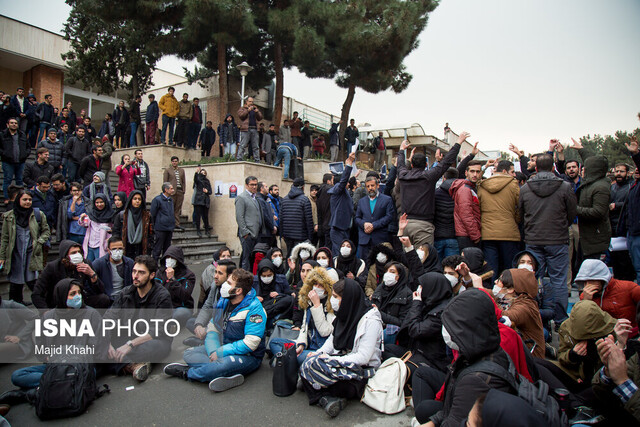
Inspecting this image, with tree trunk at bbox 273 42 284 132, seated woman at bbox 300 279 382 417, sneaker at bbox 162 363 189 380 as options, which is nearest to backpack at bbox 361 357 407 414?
seated woman at bbox 300 279 382 417

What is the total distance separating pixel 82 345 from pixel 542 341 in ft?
15.0

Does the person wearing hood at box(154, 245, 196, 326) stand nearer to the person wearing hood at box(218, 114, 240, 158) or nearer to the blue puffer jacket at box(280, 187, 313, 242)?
the blue puffer jacket at box(280, 187, 313, 242)

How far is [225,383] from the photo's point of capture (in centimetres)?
408

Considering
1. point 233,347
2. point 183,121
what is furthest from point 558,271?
point 183,121

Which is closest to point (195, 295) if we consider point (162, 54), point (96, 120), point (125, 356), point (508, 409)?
point (125, 356)

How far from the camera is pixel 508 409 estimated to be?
1697mm

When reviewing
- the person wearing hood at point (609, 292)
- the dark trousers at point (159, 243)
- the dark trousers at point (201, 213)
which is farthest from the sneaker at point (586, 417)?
the dark trousers at point (201, 213)

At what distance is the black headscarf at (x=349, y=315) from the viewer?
156 inches

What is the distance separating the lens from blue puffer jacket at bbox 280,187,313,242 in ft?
25.6

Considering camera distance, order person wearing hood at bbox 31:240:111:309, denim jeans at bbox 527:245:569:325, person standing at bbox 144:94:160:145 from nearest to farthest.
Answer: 1. denim jeans at bbox 527:245:569:325
2. person wearing hood at bbox 31:240:111:309
3. person standing at bbox 144:94:160:145

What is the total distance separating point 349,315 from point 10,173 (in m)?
8.97

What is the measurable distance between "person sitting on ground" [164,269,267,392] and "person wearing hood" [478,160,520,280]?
327cm

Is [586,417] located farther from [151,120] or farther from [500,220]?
[151,120]

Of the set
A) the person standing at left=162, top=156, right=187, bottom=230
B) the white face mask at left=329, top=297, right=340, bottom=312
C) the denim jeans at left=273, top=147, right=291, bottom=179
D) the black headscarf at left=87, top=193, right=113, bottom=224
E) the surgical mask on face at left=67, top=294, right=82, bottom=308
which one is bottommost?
the surgical mask on face at left=67, top=294, right=82, bottom=308
